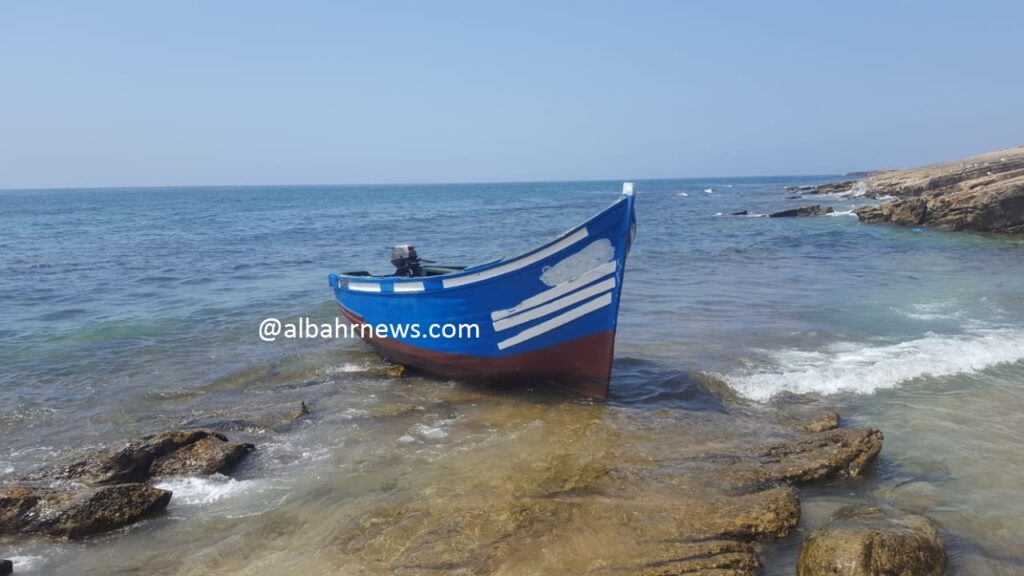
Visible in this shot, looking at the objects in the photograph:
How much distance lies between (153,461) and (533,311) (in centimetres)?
440

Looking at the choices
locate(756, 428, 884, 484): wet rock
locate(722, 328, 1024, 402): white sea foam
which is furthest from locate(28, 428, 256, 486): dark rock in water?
locate(722, 328, 1024, 402): white sea foam

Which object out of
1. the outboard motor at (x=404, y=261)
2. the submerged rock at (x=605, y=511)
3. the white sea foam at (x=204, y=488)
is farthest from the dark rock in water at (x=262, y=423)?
the outboard motor at (x=404, y=261)

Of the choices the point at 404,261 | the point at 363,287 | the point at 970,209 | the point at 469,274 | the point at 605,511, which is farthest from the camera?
the point at 970,209

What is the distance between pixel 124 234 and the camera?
1341 inches

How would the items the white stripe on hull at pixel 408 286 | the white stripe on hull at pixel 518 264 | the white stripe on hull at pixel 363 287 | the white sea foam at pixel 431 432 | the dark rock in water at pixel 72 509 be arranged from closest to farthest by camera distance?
the dark rock in water at pixel 72 509 → the white sea foam at pixel 431 432 → the white stripe on hull at pixel 518 264 → the white stripe on hull at pixel 408 286 → the white stripe on hull at pixel 363 287

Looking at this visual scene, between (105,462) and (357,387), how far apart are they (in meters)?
3.44

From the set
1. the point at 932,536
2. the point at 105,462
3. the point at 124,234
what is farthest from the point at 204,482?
the point at 124,234

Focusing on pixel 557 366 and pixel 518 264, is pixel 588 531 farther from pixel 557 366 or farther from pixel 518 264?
pixel 518 264

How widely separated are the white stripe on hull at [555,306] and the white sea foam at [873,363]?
8.05 feet

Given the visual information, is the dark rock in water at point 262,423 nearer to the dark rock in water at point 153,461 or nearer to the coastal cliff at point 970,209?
the dark rock in water at point 153,461

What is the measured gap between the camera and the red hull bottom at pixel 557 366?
8.08 metres

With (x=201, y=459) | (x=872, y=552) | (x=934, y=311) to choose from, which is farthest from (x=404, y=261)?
(x=934, y=311)

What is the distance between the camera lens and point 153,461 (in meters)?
6.25

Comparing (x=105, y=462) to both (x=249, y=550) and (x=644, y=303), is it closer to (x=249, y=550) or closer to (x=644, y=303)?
(x=249, y=550)
